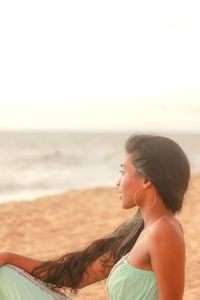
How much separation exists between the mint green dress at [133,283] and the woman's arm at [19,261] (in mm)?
561

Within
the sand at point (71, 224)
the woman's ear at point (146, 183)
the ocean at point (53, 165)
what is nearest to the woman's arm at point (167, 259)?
the woman's ear at point (146, 183)

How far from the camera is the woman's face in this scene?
230 cm

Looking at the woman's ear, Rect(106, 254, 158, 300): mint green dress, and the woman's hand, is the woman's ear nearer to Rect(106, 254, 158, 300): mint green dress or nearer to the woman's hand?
Rect(106, 254, 158, 300): mint green dress

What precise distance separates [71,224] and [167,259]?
7.50 metres

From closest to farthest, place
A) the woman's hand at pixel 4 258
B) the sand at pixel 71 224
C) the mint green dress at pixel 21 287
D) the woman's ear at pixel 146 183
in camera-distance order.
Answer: the woman's ear at pixel 146 183 → the mint green dress at pixel 21 287 → the woman's hand at pixel 4 258 → the sand at pixel 71 224

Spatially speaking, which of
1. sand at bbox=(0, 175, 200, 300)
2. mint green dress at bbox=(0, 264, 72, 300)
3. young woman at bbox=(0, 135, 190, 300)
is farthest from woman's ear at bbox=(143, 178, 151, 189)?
sand at bbox=(0, 175, 200, 300)

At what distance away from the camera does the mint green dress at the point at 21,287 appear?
8.56 ft

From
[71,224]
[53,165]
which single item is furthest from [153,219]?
[53,165]

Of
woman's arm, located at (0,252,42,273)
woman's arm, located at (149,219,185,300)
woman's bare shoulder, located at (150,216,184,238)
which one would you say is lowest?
woman's arm, located at (0,252,42,273)

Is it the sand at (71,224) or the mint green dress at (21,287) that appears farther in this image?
the sand at (71,224)

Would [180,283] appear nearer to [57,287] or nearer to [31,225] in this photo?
[57,287]

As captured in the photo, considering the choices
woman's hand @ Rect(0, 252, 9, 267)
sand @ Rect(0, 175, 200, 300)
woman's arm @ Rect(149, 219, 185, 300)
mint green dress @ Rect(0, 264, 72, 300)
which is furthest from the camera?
sand @ Rect(0, 175, 200, 300)

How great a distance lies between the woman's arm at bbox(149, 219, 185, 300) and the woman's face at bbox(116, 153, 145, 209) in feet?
0.49

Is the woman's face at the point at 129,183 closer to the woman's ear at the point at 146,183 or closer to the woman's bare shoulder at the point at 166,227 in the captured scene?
the woman's ear at the point at 146,183
